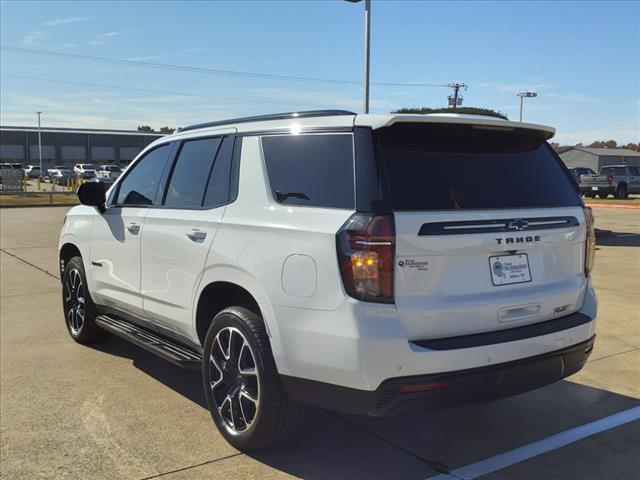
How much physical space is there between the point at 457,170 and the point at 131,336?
2.77m

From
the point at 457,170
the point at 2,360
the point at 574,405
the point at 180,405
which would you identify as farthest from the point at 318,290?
the point at 2,360

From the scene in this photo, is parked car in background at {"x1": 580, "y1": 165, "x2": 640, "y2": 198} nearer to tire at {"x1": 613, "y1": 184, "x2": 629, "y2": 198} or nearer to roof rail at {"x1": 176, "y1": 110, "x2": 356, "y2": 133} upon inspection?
tire at {"x1": 613, "y1": 184, "x2": 629, "y2": 198}

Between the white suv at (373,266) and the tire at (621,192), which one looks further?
the tire at (621,192)

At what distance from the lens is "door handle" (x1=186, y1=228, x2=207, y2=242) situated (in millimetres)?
3861

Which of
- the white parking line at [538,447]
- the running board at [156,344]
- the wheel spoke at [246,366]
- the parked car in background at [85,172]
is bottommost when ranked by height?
the white parking line at [538,447]

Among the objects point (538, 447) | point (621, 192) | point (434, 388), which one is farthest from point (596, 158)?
point (434, 388)

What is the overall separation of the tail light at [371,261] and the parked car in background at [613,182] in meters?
34.2

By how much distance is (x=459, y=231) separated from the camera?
306cm

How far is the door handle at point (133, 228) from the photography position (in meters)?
4.64

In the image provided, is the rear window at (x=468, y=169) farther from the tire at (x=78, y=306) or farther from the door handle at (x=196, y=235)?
the tire at (x=78, y=306)

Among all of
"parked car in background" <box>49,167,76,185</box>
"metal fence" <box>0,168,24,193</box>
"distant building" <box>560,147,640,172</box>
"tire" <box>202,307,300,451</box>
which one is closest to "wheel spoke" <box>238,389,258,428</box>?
"tire" <box>202,307,300,451</box>

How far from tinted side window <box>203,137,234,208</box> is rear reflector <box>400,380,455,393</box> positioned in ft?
5.44

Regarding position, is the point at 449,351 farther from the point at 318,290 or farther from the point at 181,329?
the point at 181,329

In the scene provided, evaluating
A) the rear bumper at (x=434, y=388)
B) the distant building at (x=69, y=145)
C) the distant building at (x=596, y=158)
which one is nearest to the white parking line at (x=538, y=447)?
the rear bumper at (x=434, y=388)
